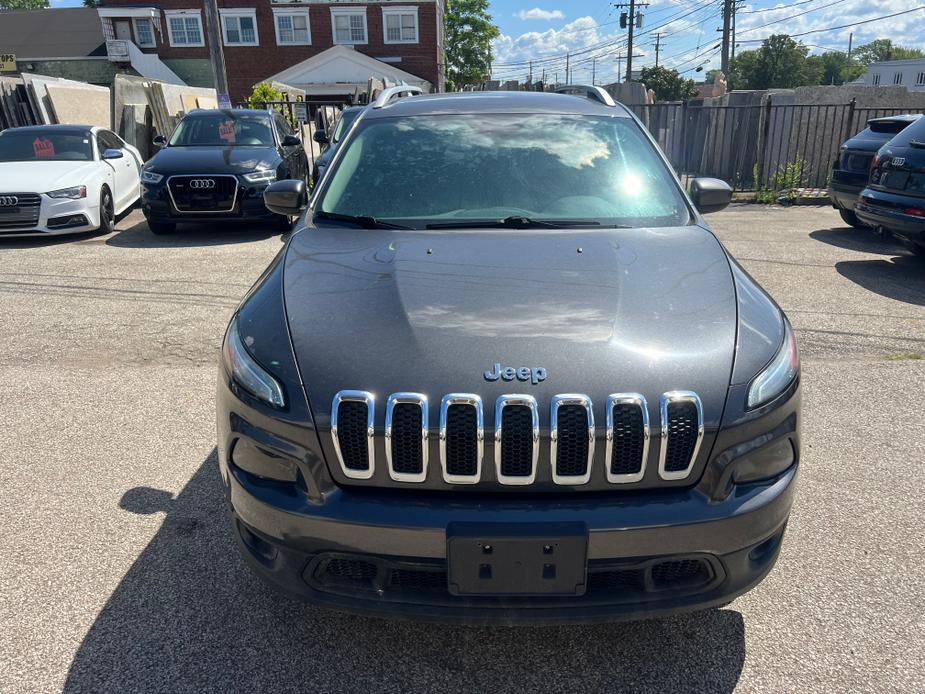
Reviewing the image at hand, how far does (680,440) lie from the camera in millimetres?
1969

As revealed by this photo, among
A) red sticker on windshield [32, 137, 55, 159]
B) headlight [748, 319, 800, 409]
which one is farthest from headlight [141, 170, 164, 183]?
headlight [748, 319, 800, 409]

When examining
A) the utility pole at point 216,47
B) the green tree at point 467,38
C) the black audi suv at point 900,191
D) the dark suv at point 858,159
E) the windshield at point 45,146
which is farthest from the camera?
the green tree at point 467,38

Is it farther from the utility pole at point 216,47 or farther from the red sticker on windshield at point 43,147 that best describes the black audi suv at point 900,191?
the utility pole at point 216,47

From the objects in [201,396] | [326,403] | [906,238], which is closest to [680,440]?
[326,403]

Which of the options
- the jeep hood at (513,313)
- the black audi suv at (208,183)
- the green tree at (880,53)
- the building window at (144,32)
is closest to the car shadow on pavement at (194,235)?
the black audi suv at (208,183)

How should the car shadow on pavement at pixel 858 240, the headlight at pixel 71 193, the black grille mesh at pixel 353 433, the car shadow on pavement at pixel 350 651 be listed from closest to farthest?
the black grille mesh at pixel 353 433
the car shadow on pavement at pixel 350 651
the car shadow on pavement at pixel 858 240
the headlight at pixel 71 193

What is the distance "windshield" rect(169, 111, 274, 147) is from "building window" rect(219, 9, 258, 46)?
33083 mm

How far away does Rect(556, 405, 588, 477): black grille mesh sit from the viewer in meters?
1.94

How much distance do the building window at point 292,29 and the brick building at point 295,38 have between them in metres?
0.05

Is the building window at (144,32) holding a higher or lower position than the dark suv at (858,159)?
higher

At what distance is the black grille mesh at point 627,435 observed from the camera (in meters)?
1.94

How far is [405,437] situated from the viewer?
6.39 ft

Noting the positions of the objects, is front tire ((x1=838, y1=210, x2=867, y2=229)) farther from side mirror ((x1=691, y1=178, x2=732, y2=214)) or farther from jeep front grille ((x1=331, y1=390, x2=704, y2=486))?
jeep front grille ((x1=331, y1=390, x2=704, y2=486))

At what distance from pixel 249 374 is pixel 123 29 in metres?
47.1
